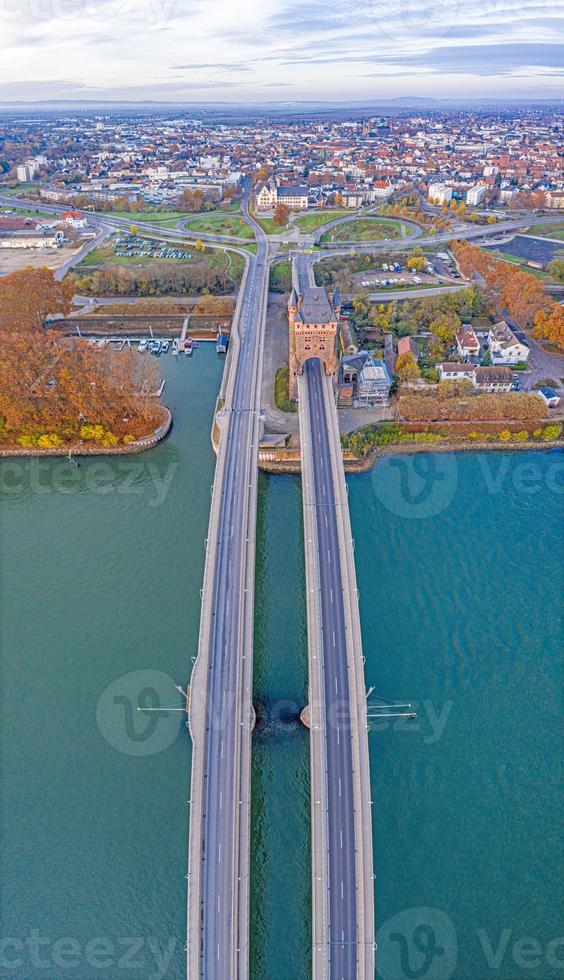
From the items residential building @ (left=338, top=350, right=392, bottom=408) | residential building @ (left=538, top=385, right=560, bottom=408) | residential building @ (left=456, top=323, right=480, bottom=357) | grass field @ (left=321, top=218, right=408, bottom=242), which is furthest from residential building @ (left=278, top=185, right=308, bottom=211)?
residential building @ (left=538, top=385, right=560, bottom=408)

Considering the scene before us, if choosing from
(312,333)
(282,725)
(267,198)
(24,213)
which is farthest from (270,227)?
(282,725)

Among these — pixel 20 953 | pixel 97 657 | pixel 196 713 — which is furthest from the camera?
pixel 97 657

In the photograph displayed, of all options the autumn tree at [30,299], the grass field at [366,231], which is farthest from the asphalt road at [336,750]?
the grass field at [366,231]

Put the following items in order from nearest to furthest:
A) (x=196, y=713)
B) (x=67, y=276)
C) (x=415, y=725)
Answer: (x=196, y=713)
(x=415, y=725)
(x=67, y=276)

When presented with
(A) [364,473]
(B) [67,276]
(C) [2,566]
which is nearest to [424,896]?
Result: (A) [364,473]

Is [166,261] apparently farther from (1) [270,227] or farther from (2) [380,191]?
(2) [380,191]

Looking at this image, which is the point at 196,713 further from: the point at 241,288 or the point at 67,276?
the point at 67,276
